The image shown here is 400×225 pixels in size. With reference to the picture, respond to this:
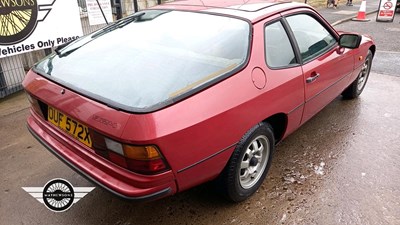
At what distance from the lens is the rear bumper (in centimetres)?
184

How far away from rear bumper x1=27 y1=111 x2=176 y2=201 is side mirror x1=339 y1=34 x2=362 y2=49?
8.15 ft

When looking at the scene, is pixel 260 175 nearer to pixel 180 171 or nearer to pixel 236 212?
pixel 236 212

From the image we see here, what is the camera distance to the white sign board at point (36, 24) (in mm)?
4355

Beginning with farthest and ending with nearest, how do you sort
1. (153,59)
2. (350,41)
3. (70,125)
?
(350,41) < (153,59) < (70,125)

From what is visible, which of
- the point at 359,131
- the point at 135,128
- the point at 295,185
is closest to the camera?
the point at 135,128

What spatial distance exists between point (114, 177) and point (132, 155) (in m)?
0.25

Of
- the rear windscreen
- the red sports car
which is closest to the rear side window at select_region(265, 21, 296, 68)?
the red sports car

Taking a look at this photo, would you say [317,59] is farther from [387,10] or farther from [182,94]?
[387,10]

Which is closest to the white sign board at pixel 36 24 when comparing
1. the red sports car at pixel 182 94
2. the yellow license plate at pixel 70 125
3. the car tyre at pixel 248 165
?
the red sports car at pixel 182 94

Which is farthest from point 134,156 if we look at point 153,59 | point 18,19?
point 18,19

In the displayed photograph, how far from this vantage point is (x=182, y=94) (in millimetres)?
1907

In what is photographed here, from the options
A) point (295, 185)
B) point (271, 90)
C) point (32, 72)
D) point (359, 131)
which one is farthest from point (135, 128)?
point (359, 131)

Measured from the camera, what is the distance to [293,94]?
2.63m

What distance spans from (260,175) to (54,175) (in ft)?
6.26
